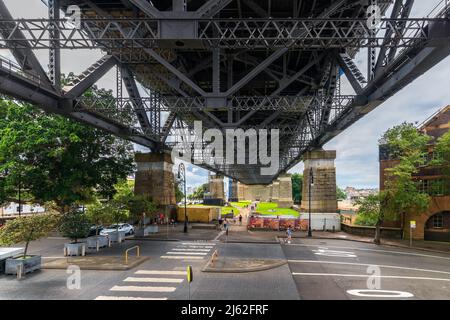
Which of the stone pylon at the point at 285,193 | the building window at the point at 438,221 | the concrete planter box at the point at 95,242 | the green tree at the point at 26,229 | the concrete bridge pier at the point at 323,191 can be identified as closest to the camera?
the green tree at the point at 26,229

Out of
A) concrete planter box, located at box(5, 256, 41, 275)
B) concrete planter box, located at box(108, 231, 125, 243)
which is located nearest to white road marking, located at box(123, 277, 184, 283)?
concrete planter box, located at box(5, 256, 41, 275)

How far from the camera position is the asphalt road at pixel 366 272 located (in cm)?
1225

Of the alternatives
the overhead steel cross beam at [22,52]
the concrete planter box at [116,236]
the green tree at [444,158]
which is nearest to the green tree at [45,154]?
the concrete planter box at [116,236]

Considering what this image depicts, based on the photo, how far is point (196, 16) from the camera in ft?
36.4

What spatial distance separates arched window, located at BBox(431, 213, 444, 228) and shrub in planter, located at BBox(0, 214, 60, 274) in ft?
111

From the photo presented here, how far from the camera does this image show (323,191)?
33.0m

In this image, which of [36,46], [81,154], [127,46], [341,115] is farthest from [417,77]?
[81,154]

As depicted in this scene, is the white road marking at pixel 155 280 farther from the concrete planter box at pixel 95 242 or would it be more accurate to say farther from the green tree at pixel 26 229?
the concrete planter box at pixel 95 242

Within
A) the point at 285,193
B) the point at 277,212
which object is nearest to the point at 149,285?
the point at 277,212

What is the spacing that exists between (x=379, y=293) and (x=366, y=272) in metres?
3.66

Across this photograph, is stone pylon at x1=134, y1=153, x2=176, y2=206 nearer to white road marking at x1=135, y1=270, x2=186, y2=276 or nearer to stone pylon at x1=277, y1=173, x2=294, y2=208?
white road marking at x1=135, y1=270, x2=186, y2=276

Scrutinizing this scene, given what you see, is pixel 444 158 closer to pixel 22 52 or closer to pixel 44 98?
pixel 44 98

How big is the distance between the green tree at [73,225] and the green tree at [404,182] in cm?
2506
